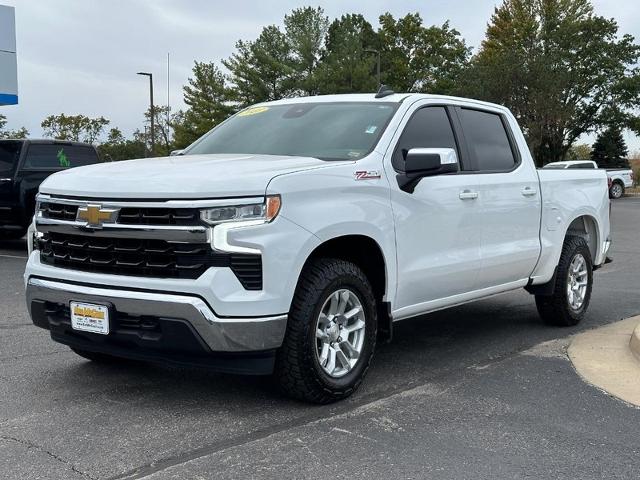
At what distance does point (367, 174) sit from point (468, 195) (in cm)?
114

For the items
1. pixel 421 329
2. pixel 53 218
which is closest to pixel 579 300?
pixel 421 329

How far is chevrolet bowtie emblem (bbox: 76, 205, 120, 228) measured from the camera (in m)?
4.14

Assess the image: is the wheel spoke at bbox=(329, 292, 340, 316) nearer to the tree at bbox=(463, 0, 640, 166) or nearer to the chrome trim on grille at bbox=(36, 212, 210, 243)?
the chrome trim on grille at bbox=(36, 212, 210, 243)

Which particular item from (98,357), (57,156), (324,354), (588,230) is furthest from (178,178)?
(57,156)

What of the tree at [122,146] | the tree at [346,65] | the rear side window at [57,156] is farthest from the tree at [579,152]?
the rear side window at [57,156]

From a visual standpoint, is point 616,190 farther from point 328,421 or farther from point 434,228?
point 328,421

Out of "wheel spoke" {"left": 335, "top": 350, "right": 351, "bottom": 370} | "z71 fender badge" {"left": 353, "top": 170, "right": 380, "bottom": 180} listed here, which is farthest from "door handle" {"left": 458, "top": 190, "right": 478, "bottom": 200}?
"wheel spoke" {"left": 335, "top": 350, "right": 351, "bottom": 370}

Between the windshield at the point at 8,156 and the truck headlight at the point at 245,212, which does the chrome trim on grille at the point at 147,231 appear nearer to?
the truck headlight at the point at 245,212

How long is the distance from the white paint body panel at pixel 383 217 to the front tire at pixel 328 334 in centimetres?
19

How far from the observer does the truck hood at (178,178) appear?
13.2 feet

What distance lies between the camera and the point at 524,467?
3.65 meters

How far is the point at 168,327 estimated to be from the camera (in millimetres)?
4023

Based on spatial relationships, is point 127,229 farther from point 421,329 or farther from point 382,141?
point 421,329

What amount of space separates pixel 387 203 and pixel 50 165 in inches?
389
